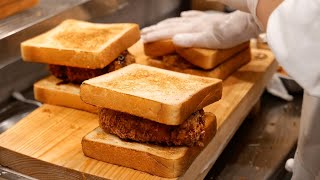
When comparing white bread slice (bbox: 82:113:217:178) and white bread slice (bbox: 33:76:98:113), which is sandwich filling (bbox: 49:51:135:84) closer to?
white bread slice (bbox: 33:76:98:113)

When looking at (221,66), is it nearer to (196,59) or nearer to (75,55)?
(196,59)

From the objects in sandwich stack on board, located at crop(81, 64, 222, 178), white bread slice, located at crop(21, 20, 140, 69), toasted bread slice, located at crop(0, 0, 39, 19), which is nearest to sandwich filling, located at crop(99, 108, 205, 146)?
sandwich stack on board, located at crop(81, 64, 222, 178)

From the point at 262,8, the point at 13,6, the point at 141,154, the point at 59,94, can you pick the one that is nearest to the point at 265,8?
the point at 262,8

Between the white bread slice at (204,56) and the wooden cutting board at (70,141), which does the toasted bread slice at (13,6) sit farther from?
the white bread slice at (204,56)

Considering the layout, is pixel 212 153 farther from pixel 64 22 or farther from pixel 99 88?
pixel 64 22

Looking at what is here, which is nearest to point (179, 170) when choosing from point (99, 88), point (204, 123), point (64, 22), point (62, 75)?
point (204, 123)
